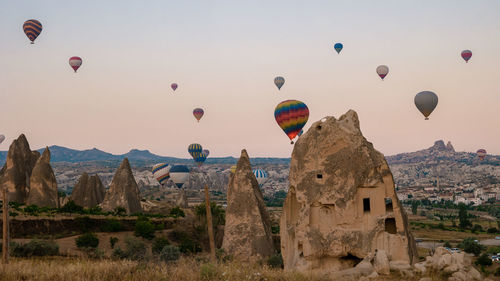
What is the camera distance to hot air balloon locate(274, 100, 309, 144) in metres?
33.9

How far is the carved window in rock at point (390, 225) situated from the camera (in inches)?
549

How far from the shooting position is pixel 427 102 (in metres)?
38.9

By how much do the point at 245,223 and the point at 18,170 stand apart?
20.7m

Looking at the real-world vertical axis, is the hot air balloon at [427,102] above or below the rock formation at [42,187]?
above

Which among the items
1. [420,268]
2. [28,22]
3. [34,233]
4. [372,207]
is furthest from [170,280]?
[28,22]

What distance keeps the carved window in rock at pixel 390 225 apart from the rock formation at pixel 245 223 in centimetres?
1021

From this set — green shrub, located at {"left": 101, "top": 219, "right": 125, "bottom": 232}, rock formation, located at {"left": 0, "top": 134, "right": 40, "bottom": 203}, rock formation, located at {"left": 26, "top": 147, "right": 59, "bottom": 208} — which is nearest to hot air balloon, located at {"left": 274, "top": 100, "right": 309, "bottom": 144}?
green shrub, located at {"left": 101, "top": 219, "right": 125, "bottom": 232}

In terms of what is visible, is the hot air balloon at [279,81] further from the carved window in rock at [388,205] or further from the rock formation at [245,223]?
the carved window in rock at [388,205]

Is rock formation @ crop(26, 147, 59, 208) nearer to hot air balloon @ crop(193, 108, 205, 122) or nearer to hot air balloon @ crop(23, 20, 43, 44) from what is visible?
hot air balloon @ crop(23, 20, 43, 44)

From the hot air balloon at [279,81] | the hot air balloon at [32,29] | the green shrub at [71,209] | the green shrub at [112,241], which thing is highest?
the hot air balloon at [32,29]

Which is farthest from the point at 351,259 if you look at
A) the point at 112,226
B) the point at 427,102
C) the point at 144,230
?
the point at 427,102

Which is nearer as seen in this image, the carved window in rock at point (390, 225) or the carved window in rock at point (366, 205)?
the carved window in rock at point (366, 205)

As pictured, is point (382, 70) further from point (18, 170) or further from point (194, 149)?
point (18, 170)

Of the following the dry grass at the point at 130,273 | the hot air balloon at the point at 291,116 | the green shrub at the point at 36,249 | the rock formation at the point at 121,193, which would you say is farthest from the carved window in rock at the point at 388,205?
the rock formation at the point at 121,193
